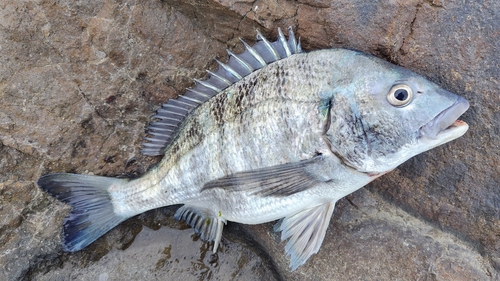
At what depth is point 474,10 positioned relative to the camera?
6.55 ft

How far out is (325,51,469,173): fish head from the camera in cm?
176

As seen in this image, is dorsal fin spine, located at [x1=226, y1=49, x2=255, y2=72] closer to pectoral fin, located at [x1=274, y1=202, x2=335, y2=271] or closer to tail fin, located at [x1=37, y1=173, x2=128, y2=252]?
pectoral fin, located at [x1=274, y1=202, x2=335, y2=271]

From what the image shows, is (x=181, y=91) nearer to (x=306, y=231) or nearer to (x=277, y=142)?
(x=277, y=142)

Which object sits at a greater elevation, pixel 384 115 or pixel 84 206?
pixel 84 206

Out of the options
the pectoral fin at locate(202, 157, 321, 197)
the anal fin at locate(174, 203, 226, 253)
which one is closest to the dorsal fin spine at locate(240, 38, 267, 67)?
the pectoral fin at locate(202, 157, 321, 197)

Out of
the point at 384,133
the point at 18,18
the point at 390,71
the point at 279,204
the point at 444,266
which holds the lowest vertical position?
the point at 444,266

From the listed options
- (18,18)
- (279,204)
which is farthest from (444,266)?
(18,18)

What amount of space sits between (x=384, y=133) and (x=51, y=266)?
204 cm

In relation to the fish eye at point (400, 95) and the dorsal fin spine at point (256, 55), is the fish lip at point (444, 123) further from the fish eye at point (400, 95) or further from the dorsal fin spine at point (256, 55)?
the dorsal fin spine at point (256, 55)

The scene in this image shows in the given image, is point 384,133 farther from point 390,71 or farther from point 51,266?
point 51,266

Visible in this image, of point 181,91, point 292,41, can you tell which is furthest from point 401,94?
point 181,91

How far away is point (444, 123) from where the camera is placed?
5.74 feet

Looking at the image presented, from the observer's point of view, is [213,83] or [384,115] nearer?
[384,115]

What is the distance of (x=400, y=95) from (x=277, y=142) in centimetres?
62
